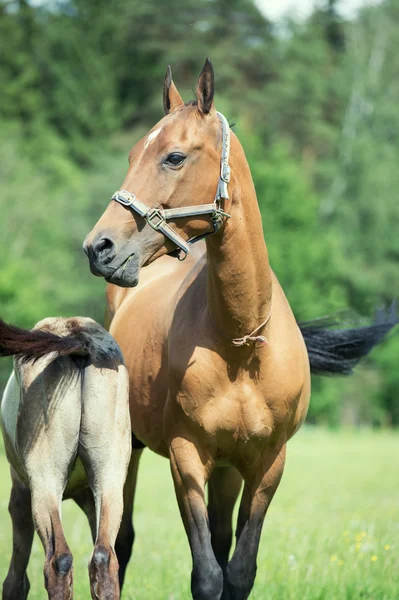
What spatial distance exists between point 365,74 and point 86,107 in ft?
45.5

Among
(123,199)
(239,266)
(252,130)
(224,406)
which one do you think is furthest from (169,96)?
(252,130)

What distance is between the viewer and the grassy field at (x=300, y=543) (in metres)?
6.10

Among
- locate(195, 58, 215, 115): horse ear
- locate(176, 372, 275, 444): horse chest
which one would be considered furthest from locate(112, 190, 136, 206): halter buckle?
locate(176, 372, 275, 444): horse chest

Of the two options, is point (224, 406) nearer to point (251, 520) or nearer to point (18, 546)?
point (251, 520)

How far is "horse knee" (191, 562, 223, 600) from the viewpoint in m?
4.75

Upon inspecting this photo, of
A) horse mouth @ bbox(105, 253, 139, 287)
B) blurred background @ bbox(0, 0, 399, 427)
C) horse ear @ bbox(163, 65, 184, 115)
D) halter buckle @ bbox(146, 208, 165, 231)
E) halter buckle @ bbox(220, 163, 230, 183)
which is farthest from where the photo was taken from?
blurred background @ bbox(0, 0, 399, 427)

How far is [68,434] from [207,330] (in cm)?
105

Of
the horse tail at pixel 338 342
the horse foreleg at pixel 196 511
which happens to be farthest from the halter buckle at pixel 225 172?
the horse tail at pixel 338 342

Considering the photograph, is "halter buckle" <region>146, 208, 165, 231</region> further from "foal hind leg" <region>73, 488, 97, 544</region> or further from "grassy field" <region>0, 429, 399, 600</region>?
"grassy field" <region>0, 429, 399, 600</region>

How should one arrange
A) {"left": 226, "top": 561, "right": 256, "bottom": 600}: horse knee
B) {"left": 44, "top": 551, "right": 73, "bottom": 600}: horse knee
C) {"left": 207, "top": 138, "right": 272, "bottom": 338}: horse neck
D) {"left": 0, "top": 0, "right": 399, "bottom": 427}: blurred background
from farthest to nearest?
{"left": 0, "top": 0, "right": 399, "bottom": 427}: blurred background → {"left": 226, "top": 561, "right": 256, "bottom": 600}: horse knee → {"left": 207, "top": 138, "right": 272, "bottom": 338}: horse neck → {"left": 44, "top": 551, "right": 73, "bottom": 600}: horse knee

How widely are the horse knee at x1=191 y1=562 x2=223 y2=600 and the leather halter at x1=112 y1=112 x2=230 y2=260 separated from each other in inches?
65.2

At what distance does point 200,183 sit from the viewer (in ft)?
14.7

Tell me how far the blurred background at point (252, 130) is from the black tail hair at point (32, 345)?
2641 centimetres

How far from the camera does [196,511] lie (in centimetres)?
491
